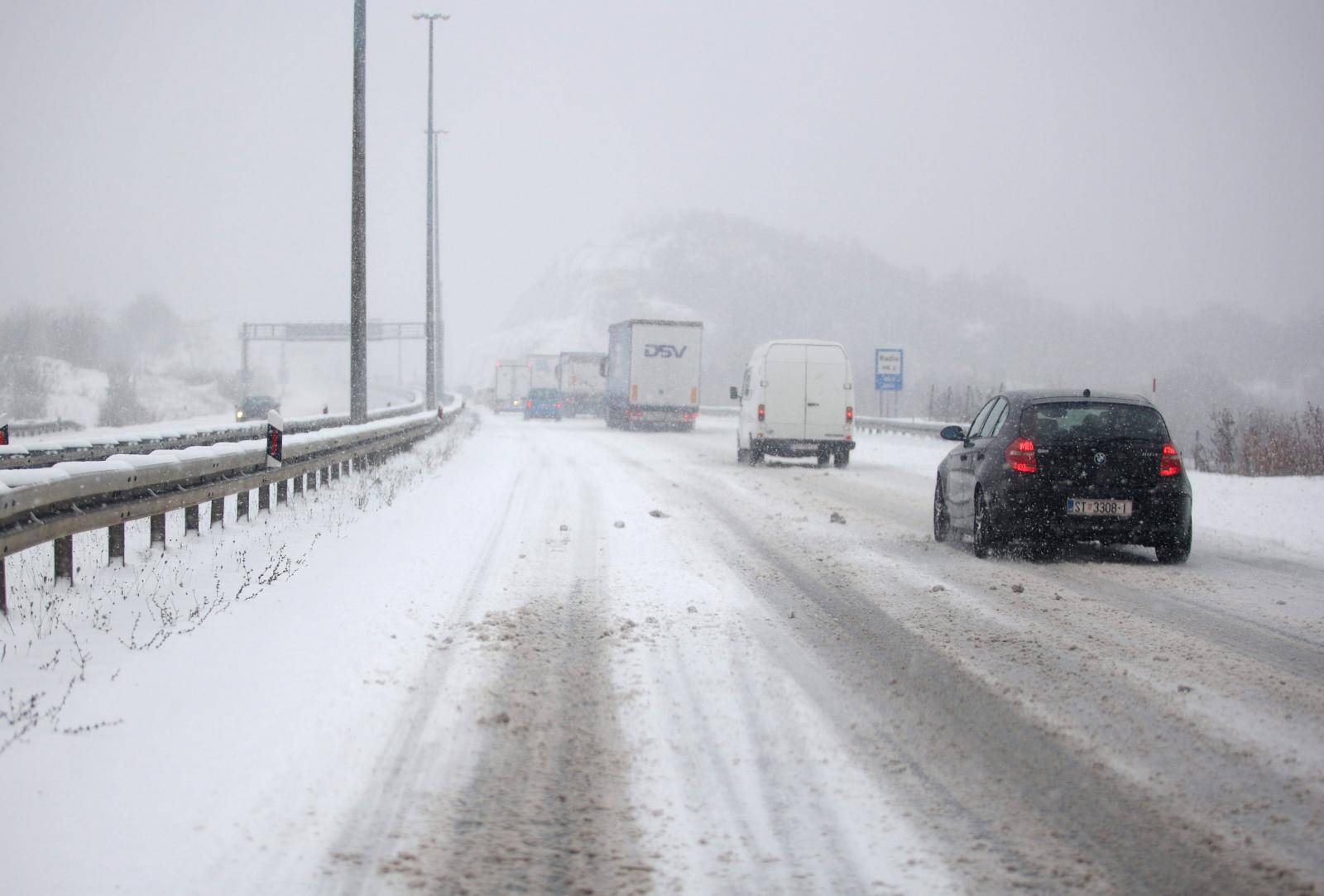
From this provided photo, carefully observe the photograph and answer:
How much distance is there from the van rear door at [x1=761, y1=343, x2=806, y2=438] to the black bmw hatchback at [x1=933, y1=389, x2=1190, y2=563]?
12.0 meters

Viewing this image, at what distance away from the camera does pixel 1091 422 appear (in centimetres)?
972

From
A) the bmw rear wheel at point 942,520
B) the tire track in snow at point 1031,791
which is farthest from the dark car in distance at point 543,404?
the tire track in snow at point 1031,791

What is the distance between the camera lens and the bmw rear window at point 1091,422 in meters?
9.59

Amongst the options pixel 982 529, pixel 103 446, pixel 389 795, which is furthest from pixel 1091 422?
pixel 103 446

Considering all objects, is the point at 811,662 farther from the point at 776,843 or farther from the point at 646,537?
the point at 646,537

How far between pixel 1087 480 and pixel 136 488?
766cm

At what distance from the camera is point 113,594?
716cm

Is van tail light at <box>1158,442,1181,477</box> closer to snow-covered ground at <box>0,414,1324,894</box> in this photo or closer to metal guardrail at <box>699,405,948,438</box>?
snow-covered ground at <box>0,414,1324,894</box>

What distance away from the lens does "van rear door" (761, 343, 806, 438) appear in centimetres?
2191

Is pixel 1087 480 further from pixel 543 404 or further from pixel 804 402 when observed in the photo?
pixel 543 404

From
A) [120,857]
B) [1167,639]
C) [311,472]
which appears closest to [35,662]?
[120,857]

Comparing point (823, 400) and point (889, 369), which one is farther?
point (889, 369)

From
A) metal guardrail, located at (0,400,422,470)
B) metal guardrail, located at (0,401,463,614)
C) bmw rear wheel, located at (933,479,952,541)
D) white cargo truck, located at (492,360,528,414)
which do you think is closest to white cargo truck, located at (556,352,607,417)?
white cargo truck, located at (492,360,528,414)

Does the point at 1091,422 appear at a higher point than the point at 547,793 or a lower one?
higher
